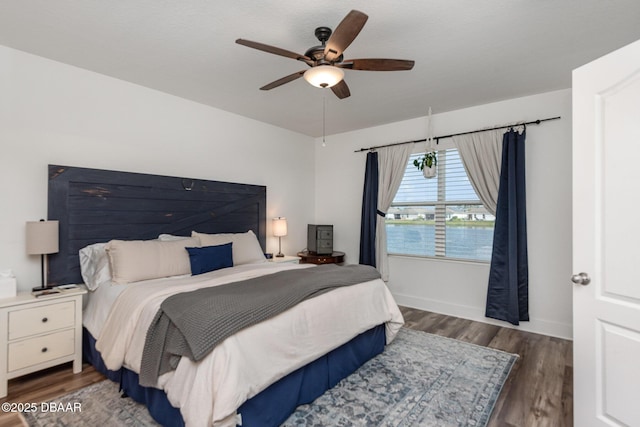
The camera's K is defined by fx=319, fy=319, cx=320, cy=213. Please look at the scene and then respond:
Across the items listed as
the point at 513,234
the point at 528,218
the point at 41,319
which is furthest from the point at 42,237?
the point at 528,218

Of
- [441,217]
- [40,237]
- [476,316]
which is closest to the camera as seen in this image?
[40,237]

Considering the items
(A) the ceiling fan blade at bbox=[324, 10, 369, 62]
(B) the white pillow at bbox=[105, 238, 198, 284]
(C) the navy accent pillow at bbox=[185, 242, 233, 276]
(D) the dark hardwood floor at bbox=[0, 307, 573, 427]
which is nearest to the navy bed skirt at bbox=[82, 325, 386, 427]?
(D) the dark hardwood floor at bbox=[0, 307, 573, 427]

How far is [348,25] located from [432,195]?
2993 millimetres

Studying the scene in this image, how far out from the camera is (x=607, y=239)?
62.3 inches

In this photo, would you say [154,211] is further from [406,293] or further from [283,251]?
[406,293]

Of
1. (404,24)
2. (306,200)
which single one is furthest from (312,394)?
(306,200)

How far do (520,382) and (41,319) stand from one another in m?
3.66

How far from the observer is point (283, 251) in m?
4.89

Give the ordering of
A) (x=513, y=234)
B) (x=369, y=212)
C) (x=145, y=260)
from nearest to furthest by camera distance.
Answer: (x=145, y=260)
(x=513, y=234)
(x=369, y=212)

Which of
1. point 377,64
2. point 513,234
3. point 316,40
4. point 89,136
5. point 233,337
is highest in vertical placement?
point 316,40

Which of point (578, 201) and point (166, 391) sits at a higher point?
point (578, 201)

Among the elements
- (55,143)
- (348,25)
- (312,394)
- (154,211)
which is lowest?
(312,394)

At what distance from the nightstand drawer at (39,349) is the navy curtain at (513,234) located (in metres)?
4.20

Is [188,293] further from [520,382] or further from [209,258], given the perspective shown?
[520,382]
